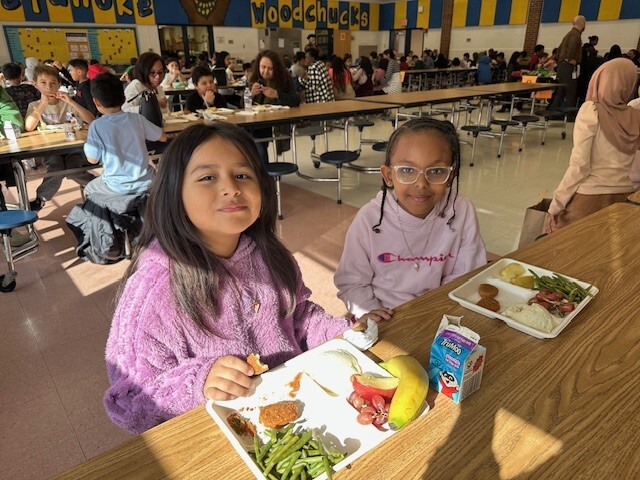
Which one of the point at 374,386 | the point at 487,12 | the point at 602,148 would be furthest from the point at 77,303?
the point at 487,12

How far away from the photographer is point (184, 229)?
40.9 inches

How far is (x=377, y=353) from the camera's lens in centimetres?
96

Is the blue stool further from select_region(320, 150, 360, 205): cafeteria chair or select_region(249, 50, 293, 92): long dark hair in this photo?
select_region(249, 50, 293, 92): long dark hair

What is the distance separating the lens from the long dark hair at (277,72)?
484 cm

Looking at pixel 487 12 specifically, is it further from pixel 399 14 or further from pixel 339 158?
pixel 339 158

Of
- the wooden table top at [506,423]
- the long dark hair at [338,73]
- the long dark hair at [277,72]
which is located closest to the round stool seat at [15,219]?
the wooden table top at [506,423]

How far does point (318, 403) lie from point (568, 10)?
15156mm

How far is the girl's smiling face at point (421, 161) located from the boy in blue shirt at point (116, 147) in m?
2.12

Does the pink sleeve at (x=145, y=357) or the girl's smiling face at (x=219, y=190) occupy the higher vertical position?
the girl's smiling face at (x=219, y=190)

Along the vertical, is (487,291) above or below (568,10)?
below

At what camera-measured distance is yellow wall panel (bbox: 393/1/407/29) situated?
16641 mm

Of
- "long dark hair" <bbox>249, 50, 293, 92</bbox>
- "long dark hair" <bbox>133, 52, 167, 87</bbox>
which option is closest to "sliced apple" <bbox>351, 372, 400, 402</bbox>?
"long dark hair" <bbox>133, 52, 167, 87</bbox>

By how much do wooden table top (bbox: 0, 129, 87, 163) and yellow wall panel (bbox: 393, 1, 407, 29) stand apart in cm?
1591

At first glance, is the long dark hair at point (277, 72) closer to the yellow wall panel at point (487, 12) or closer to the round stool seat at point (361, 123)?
the round stool seat at point (361, 123)
